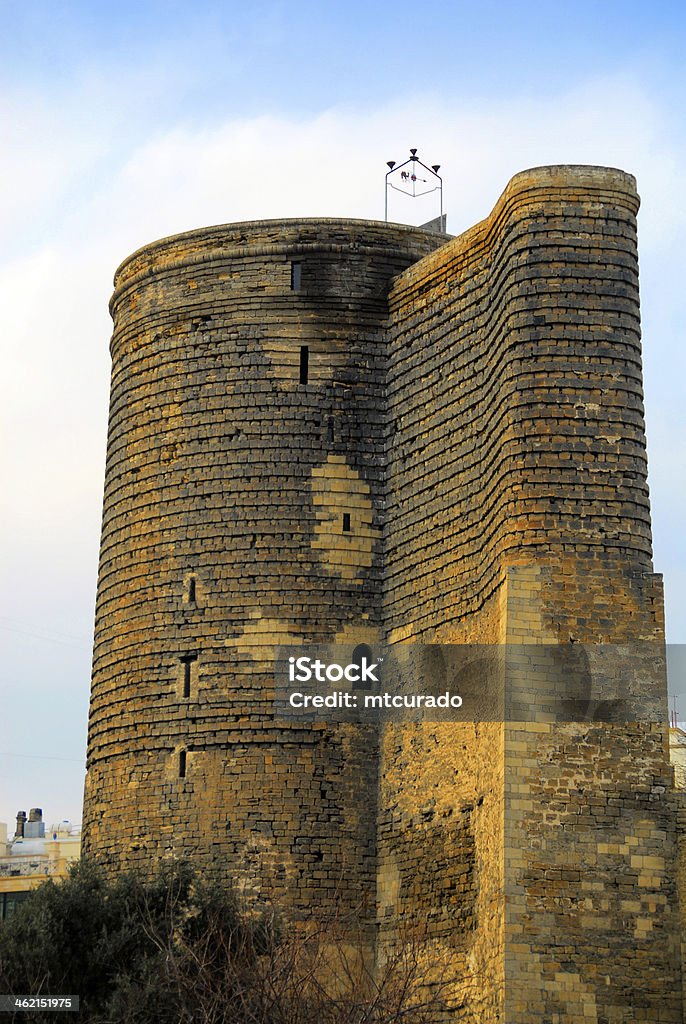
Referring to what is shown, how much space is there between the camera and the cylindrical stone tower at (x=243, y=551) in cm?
2533

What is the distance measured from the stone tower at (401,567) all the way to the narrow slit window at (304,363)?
0.11ft

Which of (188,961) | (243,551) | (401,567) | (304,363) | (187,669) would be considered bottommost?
(188,961)

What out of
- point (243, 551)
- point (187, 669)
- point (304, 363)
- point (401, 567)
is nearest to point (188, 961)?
point (187, 669)

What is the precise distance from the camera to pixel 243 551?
26250 mm

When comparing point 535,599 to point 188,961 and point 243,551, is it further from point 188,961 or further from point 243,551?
point 243,551

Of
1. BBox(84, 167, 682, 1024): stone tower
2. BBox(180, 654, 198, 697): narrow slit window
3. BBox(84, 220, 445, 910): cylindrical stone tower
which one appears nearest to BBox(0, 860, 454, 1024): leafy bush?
BBox(84, 167, 682, 1024): stone tower

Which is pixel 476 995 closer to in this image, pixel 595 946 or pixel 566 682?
pixel 595 946

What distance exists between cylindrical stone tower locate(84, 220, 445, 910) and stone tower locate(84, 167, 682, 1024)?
4 cm

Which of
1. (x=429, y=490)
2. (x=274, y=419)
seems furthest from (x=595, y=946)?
(x=274, y=419)

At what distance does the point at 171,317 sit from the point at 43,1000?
11049 mm

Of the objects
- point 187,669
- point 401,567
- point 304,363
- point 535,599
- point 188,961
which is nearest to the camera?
point 188,961

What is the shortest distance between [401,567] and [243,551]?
7.10 ft

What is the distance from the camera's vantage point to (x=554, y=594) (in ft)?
71.4

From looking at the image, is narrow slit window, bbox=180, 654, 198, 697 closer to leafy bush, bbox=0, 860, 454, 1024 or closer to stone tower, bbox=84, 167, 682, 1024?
stone tower, bbox=84, 167, 682, 1024
